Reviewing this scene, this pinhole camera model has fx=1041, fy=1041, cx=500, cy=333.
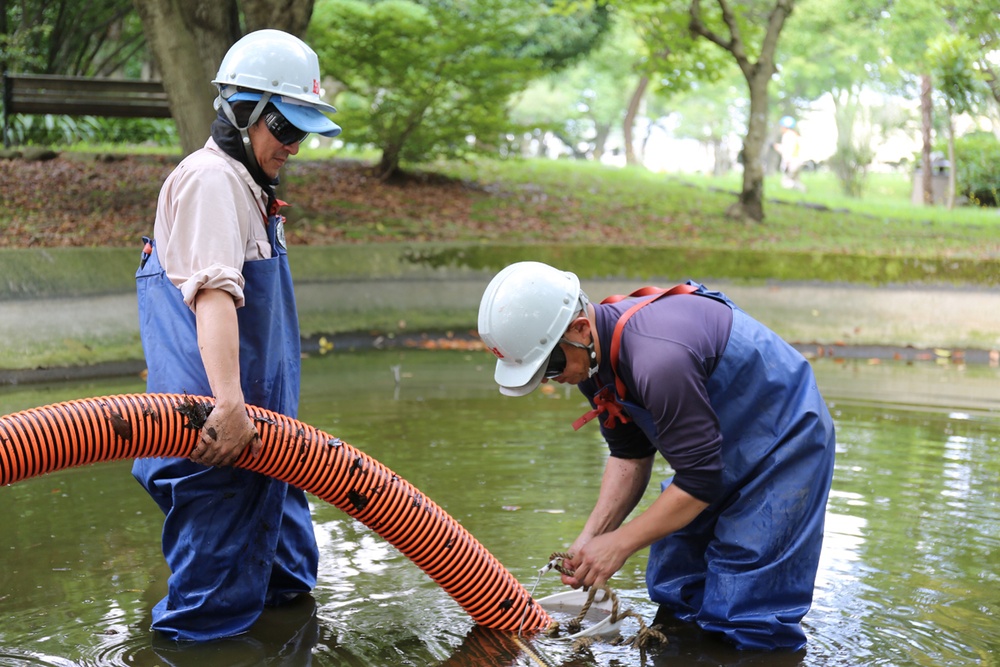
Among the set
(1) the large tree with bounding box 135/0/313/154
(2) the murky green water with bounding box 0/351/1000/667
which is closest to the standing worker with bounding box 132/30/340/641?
(2) the murky green water with bounding box 0/351/1000/667

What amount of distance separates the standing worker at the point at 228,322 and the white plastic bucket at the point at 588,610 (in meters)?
1.16

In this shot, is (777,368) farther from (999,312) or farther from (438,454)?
(999,312)

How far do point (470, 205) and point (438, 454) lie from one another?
9.25 meters

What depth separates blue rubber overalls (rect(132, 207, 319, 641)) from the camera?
360 centimetres

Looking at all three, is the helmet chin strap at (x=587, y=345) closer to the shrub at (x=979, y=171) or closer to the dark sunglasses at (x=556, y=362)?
the dark sunglasses at (x=556, y=362)

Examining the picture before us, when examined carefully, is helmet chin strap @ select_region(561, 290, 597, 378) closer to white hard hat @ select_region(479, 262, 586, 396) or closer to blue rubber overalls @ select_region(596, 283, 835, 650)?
white hard hat @ select_region(479, 262, 586, 396)

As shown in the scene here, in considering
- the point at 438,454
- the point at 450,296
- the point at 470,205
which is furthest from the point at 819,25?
the point at 438,454

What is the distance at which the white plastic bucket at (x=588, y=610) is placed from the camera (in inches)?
158

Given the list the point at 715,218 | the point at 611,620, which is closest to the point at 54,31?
the point at 715,218

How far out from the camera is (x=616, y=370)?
3.39 m

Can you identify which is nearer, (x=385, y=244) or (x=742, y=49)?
(x=385, y=244)

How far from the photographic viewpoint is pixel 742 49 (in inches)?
614

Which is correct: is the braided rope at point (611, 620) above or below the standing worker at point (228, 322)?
below

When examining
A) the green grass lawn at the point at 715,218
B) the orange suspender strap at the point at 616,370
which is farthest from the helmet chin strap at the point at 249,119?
the green grass lawn at the point at 715,218
